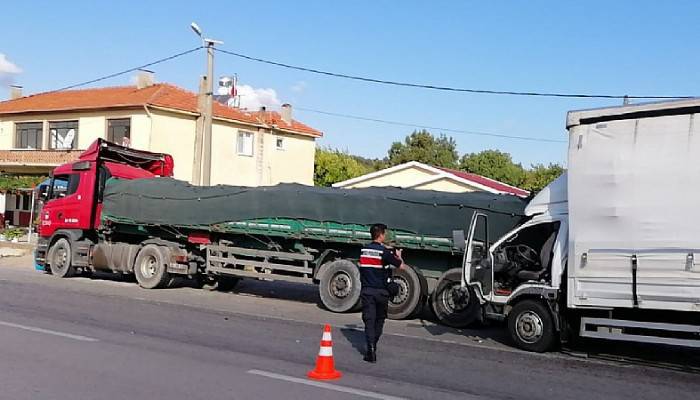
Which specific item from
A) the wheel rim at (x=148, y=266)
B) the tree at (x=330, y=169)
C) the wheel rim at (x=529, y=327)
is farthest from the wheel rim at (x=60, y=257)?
the tree at (x=330, y=169)

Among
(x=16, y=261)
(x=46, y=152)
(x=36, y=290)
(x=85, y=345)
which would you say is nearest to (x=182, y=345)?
(x=85, y=345)

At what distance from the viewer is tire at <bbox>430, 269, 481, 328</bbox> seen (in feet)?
42.4

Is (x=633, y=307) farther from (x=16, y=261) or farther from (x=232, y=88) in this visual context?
(x=232, y=88)

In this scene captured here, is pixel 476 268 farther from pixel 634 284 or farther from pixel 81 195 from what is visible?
pixel 81 195

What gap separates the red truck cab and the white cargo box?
12377mm

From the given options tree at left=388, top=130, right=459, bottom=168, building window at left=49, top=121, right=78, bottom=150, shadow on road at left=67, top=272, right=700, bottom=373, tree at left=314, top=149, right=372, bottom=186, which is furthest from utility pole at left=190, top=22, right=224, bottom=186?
tree at left=388, top=130, right=459, bottom=168

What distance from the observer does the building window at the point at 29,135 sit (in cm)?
3966

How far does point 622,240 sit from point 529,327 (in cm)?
178

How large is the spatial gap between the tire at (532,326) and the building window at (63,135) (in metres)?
31.8

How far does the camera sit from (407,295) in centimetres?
1371

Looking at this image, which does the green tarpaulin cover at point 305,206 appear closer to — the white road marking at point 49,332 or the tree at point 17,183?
the white road marking at point 49,332

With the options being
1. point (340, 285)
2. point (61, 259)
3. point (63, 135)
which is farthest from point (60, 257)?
point (63, 135)

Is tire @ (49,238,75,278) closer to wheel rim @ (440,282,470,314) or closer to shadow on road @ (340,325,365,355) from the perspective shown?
shadow on road @ (340,325,365,355)

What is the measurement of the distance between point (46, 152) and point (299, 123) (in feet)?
48.7
